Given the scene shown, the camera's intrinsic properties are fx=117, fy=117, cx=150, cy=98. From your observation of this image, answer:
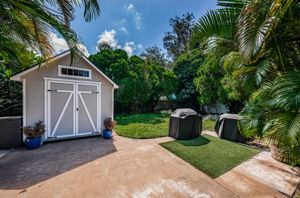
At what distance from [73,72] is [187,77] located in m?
11.4

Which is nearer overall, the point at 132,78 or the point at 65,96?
the point at 65,96

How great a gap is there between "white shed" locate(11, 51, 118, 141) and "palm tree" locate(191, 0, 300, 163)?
180 inches

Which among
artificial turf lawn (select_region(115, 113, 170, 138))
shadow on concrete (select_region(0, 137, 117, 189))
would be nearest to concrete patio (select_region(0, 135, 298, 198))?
shadow on concrete (select_region(0, 137, 117, 189))

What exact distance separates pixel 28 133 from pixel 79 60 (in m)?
3.19

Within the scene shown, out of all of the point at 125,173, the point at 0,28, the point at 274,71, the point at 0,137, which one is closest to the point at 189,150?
the point at 125,173

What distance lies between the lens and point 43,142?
175 inches

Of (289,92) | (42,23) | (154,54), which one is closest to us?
(289,92)

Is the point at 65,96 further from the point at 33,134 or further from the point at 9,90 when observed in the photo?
the point at 9,90

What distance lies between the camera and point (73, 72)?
4887mm

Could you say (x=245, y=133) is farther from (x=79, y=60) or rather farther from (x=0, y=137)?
(x=0, y=137)

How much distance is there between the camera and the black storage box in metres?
4.91

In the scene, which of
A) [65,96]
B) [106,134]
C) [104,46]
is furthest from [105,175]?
[104,46]

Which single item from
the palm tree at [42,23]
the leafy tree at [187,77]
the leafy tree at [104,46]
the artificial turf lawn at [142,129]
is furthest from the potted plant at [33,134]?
the leafy tree at [104,46]

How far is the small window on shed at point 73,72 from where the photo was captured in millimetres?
4679
